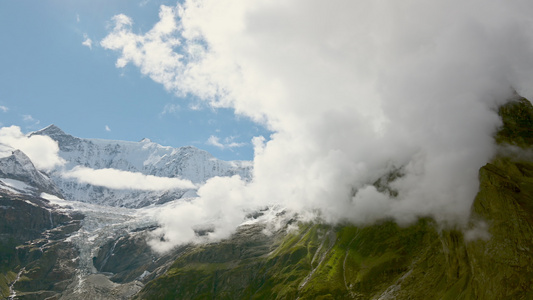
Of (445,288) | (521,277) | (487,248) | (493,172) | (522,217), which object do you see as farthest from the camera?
(445,288)

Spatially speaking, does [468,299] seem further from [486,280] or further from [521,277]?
[521,277]

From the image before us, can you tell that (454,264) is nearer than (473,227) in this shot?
No

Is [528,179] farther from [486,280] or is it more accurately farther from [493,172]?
[486,280]

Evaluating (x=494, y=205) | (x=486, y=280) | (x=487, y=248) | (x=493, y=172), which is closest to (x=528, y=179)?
(x=493, y=172)

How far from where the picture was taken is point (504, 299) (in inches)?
5728

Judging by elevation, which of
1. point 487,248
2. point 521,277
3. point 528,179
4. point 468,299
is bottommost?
point 468,299

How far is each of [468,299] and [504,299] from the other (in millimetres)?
21776

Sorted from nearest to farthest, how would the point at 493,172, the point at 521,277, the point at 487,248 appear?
the point at 521,277, the point at 487,248, the point at 493,172

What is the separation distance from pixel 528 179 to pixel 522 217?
134ft

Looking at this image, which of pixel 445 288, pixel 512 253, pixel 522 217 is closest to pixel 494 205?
pixel 522 217

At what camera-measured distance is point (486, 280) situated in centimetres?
15912

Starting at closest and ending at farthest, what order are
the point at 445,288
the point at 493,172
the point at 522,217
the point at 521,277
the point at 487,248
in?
the point at 521,277, the point at 522,217, the point at 487,248, the point at 493,172, the point at 445,288

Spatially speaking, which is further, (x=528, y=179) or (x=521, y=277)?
(x=528, y=179)

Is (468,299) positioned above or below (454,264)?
below
